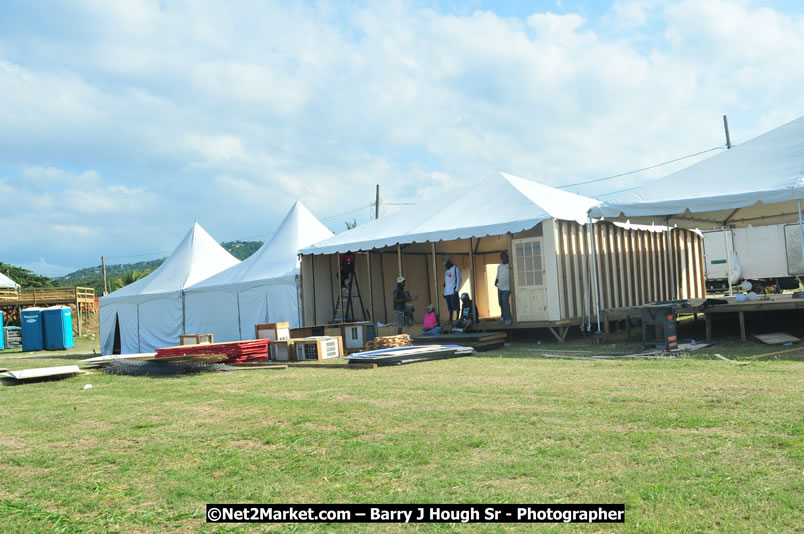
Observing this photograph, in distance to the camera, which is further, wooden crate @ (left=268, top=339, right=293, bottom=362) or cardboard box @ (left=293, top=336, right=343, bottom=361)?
wooden crate @ (left=268, top=339, right=293, bottom=362)

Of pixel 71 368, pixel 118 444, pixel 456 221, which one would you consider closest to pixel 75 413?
pixel 118 444

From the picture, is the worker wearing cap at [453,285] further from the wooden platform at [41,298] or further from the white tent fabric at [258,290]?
the wooden platform at [41,298]

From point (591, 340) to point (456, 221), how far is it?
3.58 meters

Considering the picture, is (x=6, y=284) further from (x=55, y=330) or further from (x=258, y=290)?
(x=258, y=290)

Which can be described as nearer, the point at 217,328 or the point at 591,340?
the point at 591,340

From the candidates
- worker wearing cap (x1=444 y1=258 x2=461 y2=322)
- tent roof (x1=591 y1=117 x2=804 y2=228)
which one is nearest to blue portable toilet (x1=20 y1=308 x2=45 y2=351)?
worker wearing cap (x1=444 y1=258 x2=461 y2=322)

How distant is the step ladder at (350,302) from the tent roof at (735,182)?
7.11m

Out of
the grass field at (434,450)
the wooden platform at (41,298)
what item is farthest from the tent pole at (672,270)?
the wooden platform at (41,298)

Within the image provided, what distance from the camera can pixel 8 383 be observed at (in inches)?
398

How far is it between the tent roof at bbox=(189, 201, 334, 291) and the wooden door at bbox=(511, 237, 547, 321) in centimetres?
600

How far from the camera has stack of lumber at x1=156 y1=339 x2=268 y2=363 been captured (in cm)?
1101

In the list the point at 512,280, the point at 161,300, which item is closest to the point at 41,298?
the point at 161,300

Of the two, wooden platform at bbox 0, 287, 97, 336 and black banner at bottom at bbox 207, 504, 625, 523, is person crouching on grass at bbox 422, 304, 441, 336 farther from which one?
wooden platform at bbox 0, 287, 97, 336

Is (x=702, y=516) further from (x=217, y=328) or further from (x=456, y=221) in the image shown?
(x=217, y=328)
